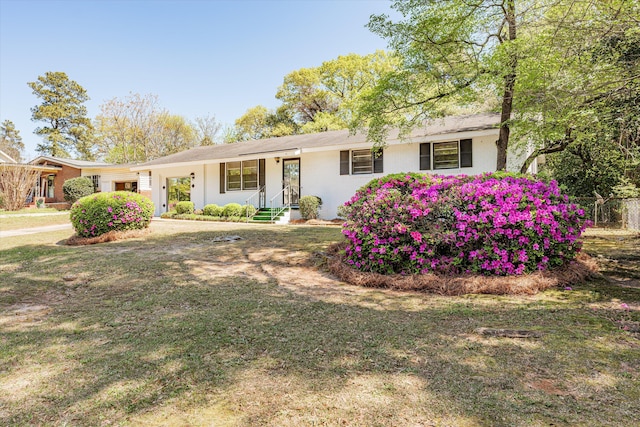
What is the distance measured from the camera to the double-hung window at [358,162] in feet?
45.7

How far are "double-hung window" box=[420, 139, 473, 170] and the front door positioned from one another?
18.6 feet

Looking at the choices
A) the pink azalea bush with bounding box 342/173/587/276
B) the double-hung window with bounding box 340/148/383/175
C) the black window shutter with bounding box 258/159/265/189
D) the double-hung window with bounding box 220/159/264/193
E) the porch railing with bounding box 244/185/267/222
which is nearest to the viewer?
the pink azalea bush with bounding box 342/173/587/276

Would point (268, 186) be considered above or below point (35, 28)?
below

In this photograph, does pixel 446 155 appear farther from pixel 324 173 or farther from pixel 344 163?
pixel 324 173

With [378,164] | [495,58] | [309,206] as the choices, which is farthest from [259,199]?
[495,58]

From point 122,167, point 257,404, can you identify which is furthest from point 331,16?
point 122,167

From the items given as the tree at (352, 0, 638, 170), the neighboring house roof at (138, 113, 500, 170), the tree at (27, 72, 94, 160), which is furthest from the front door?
the tree at (27, 72, 94, 160)

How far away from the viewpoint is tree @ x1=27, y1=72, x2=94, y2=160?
4022 cm

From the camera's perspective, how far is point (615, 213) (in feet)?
44.8

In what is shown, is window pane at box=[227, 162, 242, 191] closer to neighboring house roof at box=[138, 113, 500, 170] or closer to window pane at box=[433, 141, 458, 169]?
neighboring house roof at box=[138, 113, 500, 170]

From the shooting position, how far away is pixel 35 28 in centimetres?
1588

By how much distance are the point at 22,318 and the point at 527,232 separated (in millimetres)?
6016

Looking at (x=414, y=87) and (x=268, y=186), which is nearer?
(x=414, y=87)

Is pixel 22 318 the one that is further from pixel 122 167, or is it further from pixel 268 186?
pixel 122 167
